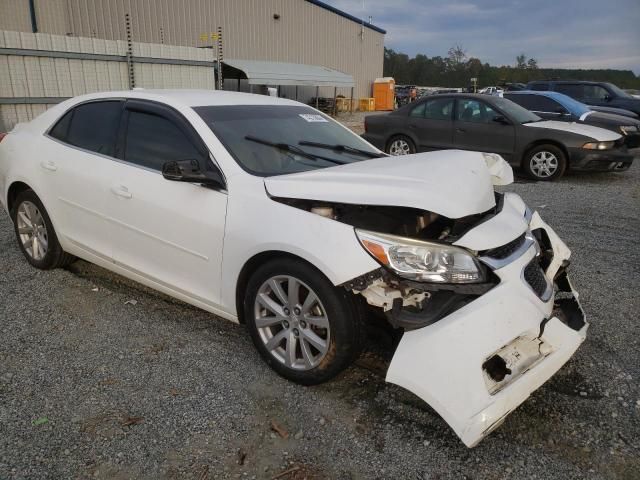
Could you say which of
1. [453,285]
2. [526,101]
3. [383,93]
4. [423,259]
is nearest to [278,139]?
[423,259]

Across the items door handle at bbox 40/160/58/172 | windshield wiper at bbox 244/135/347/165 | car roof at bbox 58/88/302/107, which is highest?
car roof at bbox 58/88/302/107

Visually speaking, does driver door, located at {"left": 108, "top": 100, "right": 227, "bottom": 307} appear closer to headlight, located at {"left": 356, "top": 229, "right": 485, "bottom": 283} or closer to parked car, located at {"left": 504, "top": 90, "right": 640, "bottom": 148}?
headlight, located at {"left": 356, "top": 229, "right": 485, "bottom": 283}

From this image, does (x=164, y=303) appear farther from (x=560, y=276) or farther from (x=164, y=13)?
(x=164, y=13)

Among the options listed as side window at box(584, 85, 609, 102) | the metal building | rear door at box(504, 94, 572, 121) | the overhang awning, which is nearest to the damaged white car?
rear door at box(504, 94, 572, 121)

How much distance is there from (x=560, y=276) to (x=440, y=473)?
1.61m

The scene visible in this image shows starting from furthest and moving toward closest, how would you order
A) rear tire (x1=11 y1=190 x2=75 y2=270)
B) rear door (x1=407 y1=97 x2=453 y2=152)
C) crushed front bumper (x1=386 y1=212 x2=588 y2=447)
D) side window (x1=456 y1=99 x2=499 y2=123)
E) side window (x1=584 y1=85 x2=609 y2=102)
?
1. side window (x1=584 y1=85 x2=609 y2=102)
2. rear door (x1=407 y1=97 x2=453 y2=152)
3. side window (x1=456 y1=99 x2=499 y2=123)
4. rear tire (x1=11 y1=190 x2=75 y2=270)
5. crushed front bumper (x1=386 y1=212 x2=588 y2=447)

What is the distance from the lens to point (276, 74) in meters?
22.1

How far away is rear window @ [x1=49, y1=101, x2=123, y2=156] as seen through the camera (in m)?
3.76

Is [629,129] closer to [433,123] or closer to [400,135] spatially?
[433,123]

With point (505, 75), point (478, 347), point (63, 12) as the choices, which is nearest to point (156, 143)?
point (478, 347)

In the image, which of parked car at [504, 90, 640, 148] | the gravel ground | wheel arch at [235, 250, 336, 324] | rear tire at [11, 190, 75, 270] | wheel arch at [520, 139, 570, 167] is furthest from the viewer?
parked car at [504, 90, 640, 148]

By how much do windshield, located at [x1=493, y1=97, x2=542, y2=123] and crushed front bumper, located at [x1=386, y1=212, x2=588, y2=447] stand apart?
7564mm

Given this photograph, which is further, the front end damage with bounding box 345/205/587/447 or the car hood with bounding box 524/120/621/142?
the car hood with bounding box 524/120/621/142

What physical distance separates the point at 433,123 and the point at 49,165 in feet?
25.0
